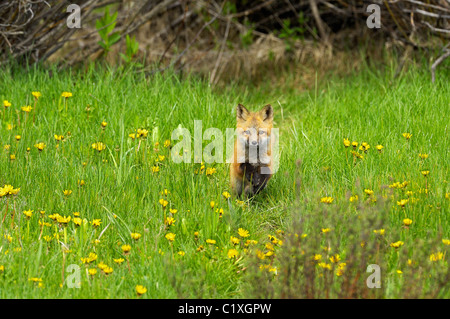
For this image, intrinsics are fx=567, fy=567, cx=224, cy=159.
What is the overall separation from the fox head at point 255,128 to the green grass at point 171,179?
37 centimetres

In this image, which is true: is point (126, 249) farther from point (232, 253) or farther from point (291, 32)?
point (291, 32)

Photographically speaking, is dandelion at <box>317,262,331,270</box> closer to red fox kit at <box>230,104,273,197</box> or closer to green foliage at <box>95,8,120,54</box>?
red fox kit at <box>230,104,273,197</box>

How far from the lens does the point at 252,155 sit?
4.47 meters

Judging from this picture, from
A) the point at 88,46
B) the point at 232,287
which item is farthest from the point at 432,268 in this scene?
the point at 88,46

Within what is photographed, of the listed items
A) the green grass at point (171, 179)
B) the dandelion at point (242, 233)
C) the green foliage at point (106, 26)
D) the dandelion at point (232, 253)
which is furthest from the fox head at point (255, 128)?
the green foliage at point (106, 26)

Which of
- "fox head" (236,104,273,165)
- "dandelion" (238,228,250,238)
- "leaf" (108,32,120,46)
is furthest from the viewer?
"leaf" (108,32,120,46)

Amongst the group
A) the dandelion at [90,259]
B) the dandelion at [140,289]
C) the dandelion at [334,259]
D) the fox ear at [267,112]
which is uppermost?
the fox ear at [267,112]

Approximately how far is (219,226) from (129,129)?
6.25 ft

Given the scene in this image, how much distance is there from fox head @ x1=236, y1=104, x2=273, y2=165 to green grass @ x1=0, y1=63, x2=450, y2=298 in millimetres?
369

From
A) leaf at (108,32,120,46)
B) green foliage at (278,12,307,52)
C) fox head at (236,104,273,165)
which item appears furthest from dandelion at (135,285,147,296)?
green foliage at (278,12,307,52)

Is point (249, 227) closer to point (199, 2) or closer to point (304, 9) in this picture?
point (199, 2)

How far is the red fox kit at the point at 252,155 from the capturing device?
4.46 m

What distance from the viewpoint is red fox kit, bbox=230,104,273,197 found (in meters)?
4.46

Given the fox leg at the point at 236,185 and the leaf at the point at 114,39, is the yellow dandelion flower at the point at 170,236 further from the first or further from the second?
the leaf at the point at 114,39
